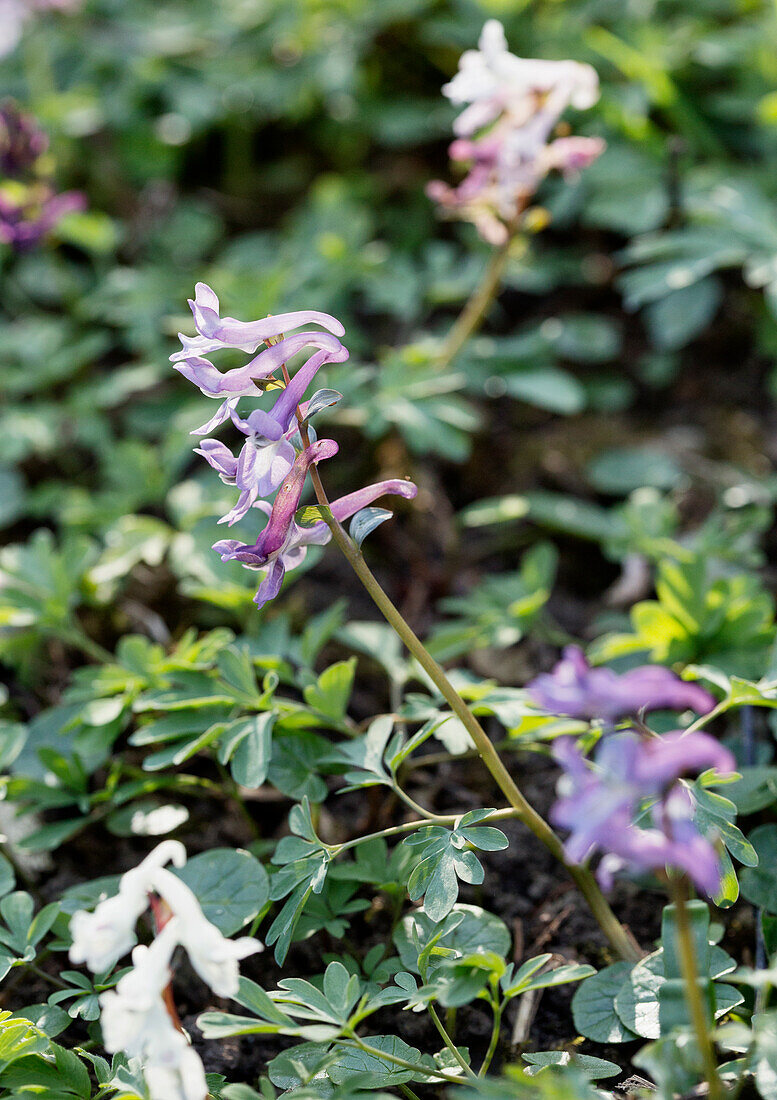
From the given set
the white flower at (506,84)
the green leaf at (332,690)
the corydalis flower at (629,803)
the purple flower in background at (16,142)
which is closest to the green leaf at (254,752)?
the green leaf at (332,690)

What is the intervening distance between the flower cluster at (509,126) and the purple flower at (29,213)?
4.57 ft

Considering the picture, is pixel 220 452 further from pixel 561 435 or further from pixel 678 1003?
pixel 561 435

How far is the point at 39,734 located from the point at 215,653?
56 cm

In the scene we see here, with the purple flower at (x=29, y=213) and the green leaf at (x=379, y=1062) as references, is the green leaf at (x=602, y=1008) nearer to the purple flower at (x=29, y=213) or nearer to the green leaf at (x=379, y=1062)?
the green leaf at (x=379, y=1062)

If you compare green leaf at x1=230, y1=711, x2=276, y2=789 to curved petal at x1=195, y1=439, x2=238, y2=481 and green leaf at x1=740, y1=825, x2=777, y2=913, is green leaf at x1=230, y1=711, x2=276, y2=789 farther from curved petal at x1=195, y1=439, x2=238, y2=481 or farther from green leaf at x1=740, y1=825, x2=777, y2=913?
green leaf at x1=740, y1=825, x2=777, y2=913

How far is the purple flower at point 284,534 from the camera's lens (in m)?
1.36

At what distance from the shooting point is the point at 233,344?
1.35 meters

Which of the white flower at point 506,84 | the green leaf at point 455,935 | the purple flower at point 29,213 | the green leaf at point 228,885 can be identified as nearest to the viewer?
the green leaf at point 455,935

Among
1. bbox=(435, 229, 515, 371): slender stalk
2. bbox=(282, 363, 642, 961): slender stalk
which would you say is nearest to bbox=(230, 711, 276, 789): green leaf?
bbox=(282, 363, 642, 961): slender stalk

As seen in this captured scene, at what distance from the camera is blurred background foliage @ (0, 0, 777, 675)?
2.61 m

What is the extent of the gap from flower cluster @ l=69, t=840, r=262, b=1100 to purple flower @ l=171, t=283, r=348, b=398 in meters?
0.70

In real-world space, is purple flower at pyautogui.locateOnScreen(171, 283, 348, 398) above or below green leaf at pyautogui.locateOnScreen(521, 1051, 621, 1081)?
above

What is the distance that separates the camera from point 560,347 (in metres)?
3.28

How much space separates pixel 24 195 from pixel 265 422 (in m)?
2.38
